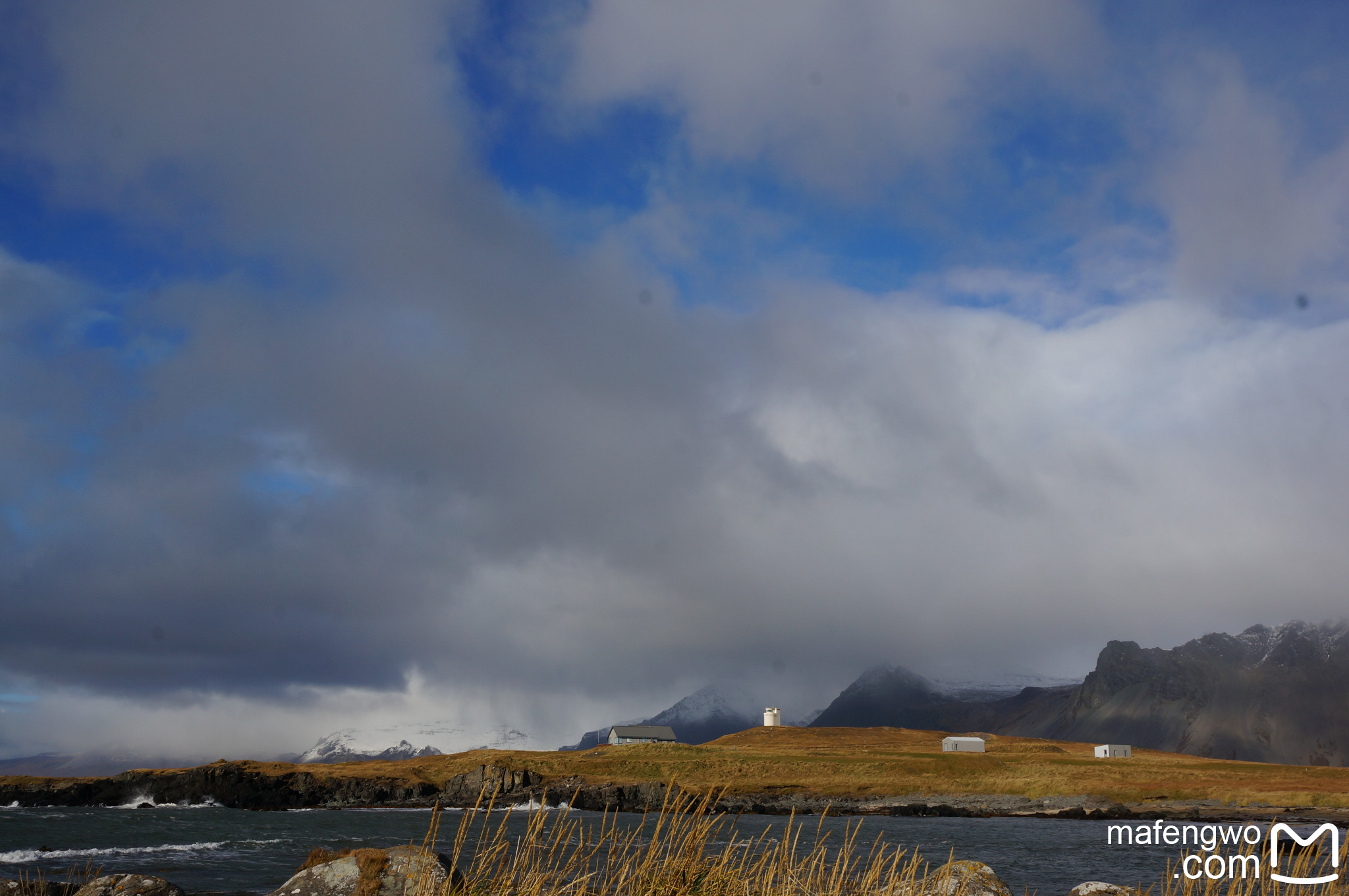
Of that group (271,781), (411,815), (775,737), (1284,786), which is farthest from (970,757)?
(271,781)

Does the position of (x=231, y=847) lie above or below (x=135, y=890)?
below

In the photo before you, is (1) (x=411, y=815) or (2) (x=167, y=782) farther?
(2) (x=167, y=782)

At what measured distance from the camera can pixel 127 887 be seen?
65.5 feet

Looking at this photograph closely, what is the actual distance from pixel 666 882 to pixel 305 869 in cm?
1175

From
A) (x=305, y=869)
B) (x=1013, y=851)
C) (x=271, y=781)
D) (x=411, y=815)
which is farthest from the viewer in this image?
(x=271, y=781)

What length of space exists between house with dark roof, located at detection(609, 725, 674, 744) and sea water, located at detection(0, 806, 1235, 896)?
99816mm

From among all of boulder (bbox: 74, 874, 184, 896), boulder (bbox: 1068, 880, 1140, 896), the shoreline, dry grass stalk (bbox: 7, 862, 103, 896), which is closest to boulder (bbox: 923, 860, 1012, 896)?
boulder (bbox: 1068, 880, 1140, 896)

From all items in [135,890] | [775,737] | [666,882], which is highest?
[666,882]

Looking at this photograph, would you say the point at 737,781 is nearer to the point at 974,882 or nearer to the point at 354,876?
the point at 974,882

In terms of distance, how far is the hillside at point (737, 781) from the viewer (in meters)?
87.0

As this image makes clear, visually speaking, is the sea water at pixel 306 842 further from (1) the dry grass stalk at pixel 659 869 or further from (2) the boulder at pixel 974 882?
(1) the dry grass stalk at pixel 659 869

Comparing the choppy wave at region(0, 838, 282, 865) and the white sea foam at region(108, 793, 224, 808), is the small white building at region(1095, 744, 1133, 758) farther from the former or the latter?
the choppy wave at region(0, 838, 282, 865)

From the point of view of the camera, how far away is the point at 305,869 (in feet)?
55.6

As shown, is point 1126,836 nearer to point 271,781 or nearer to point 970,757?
point 970,757
